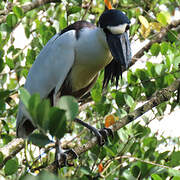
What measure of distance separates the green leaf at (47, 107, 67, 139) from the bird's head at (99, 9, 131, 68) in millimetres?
846

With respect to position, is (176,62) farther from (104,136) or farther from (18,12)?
(18,12)

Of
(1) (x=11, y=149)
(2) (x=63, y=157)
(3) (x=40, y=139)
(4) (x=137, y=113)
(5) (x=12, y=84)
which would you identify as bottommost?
(1) (x=11, y=149)

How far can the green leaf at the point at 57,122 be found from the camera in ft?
3.52

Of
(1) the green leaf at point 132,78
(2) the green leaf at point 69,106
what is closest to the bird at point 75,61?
(1) the green leaf at point 132,78

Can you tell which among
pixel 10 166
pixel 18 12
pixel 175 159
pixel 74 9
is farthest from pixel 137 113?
pixel 18 12

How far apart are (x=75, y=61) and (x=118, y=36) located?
1.13 feet

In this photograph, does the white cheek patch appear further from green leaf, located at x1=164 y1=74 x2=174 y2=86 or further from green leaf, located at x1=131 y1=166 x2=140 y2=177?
green leaf, located at x1=131 y1=166 x2=140 y2=177

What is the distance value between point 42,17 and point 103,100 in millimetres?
1077

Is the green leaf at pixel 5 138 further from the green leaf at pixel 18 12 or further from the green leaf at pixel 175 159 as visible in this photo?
the green leaf at pixel 175 159

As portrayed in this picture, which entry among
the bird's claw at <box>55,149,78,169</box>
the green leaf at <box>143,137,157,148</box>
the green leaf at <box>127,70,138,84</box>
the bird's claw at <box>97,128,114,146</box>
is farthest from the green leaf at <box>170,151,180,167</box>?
the green leaf at <box>127,70,138,84</box>

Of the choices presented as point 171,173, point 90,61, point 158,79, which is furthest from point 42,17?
point 171,173

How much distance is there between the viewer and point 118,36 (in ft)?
6.23

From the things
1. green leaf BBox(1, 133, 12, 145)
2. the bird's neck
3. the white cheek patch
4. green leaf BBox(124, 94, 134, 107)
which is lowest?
green leaf BBox(1, 133, 12, 145)

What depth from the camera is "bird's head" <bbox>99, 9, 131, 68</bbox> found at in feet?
6.14
